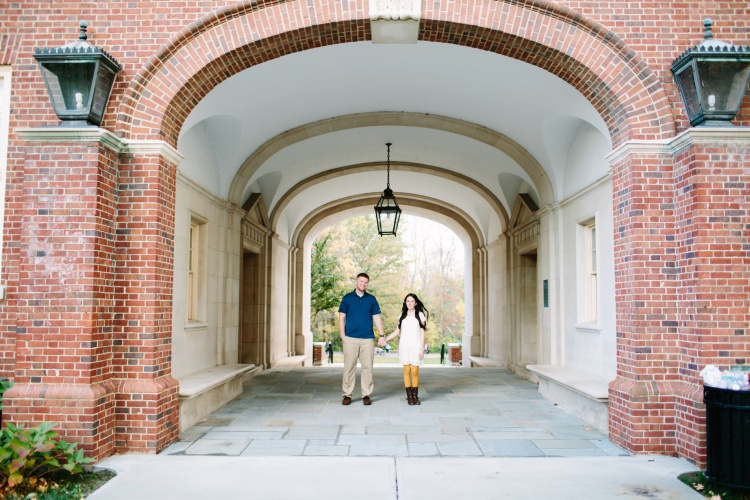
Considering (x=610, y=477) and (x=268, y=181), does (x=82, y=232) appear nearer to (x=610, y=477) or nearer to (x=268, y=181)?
(x=610, y=477)

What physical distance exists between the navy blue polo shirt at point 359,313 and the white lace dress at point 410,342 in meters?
0.46

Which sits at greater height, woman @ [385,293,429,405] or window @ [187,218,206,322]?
window @ [187,218,206,322]

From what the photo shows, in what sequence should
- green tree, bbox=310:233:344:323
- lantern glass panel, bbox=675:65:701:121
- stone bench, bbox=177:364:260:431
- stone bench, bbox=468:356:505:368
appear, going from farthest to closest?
green tree, bbox=310:233:344:323 < stone bench, bbox=468:356:505:368 < stone bench, bbox=177:364:260:431 < lantern glass panel, bbox=675:65:701:121

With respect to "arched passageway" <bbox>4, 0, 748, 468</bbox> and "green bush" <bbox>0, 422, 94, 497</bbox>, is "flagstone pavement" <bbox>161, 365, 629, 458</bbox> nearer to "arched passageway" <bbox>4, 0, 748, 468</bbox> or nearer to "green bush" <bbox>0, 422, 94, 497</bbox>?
"arched passageway" <bbox>4, 0, 748, 468</bbox>

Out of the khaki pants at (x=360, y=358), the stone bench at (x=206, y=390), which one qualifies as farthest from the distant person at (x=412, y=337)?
the stone bench at (x=206, y=390)

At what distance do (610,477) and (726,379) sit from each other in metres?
1.27

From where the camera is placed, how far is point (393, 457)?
594 centimetres

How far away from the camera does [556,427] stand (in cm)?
734

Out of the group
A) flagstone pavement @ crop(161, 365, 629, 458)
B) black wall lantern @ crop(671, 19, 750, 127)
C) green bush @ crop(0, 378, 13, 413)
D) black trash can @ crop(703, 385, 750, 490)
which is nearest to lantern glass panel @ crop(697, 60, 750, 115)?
black wall lantern @ crop(671, 19, 750, 127)

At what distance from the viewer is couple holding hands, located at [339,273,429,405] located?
855 cm

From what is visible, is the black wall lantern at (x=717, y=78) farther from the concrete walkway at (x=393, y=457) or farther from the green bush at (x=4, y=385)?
the green bush at (x=4, y=385)

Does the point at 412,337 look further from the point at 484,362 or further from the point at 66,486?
the point at 484,362

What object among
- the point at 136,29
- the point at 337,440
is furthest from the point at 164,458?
the point at 136,29

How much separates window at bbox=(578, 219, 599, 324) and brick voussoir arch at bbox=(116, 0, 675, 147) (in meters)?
2.89
